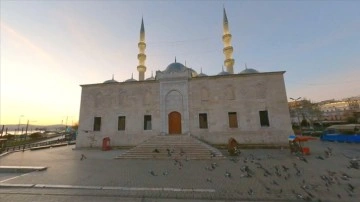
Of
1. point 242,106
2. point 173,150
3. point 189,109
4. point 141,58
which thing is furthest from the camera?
point 141,58

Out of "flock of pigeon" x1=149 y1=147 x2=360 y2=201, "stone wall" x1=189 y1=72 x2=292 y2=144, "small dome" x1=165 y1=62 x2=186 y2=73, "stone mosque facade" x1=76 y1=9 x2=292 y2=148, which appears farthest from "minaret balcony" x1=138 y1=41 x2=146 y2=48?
"flock of pigeon" x1=149 y1=147 x2=360 y2=201

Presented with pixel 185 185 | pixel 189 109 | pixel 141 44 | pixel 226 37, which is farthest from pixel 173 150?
pixel 141 44

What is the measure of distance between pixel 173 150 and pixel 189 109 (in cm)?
597

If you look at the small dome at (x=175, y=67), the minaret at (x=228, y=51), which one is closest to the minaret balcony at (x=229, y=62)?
the minaret at (x=228, y=51)

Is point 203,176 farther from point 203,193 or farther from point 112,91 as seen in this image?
point 112,91

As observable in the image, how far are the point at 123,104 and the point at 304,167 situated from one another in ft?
58.2

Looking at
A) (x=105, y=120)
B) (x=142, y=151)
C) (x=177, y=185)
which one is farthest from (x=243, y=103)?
(x=105, y=120)

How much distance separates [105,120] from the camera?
20.9 m

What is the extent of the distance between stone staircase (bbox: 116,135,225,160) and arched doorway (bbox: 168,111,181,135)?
2.48 metres

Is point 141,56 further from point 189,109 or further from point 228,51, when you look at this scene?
point 189,109

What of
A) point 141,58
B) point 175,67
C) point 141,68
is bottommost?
point 175,67

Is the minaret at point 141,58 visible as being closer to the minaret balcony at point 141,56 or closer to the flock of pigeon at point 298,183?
the minaret balcony at point 141,56

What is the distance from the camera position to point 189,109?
19766mm

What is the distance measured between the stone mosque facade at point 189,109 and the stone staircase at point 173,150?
2532 millimetres
